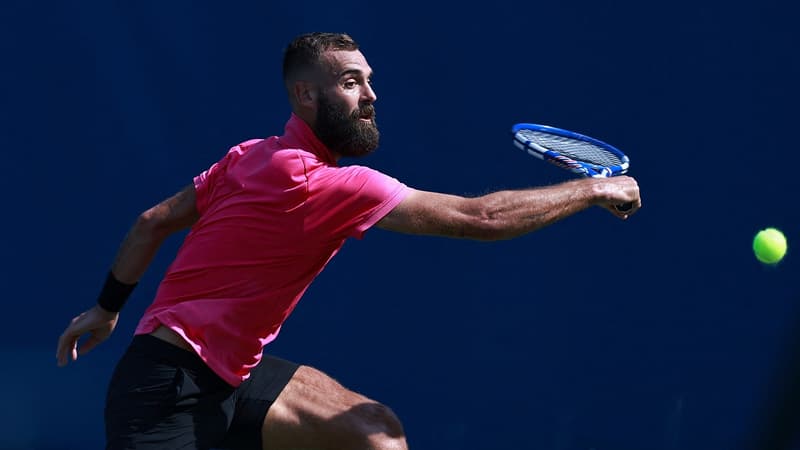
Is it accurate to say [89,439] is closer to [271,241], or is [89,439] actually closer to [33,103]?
[33,103]

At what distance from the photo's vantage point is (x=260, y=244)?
124 inches

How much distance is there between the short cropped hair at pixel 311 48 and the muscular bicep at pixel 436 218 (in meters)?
0.56

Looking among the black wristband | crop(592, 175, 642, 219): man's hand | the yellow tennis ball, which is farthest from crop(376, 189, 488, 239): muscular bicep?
the yellow tennis ball

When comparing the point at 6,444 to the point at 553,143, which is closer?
the point at 553,143

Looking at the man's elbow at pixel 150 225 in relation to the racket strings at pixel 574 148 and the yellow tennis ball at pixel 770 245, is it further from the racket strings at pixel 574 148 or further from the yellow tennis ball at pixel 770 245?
the yellow tennis ball at pixel 770 245

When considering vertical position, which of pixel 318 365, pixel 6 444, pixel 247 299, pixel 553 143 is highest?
pixel 553 143

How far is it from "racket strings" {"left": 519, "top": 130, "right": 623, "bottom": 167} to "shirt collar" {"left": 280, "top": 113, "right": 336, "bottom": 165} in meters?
0.77

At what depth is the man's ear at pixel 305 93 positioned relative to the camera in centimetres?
337

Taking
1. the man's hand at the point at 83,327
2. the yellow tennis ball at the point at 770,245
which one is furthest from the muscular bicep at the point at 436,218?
the yellow tennis ball at the point at 770,245

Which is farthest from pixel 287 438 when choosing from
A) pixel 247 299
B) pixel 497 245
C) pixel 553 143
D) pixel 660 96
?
pixel 660 96

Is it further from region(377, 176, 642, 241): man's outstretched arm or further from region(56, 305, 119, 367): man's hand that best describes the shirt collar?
region(56, 305, 119, 367): man's hand

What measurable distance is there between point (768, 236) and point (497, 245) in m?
1.03

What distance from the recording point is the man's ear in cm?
337

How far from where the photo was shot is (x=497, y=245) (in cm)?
480
